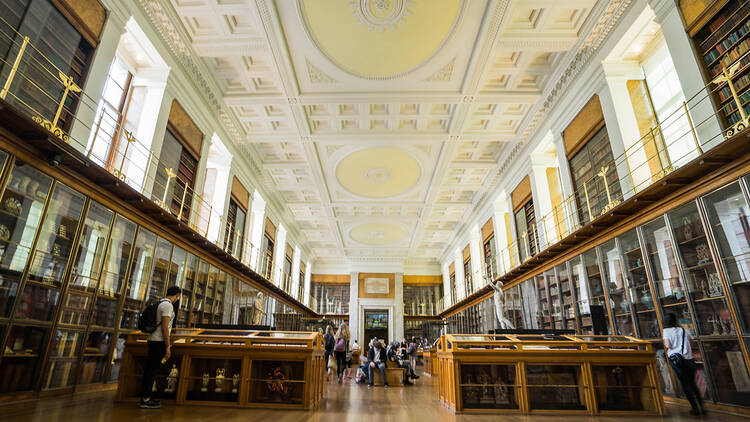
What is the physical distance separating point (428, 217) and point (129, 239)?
1155cm

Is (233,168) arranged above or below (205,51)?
below

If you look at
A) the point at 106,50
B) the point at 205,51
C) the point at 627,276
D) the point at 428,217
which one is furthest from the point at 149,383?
the point at 428,217

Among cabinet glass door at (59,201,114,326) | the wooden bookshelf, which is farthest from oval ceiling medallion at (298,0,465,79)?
cabinet glass door at (59,201,114,326)

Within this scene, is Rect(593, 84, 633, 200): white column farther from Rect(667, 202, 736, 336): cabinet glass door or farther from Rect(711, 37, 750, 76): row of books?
Rect(711, 37, 750, 76): row of books

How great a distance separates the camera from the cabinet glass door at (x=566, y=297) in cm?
744

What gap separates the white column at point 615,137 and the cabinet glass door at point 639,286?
0.73 meters

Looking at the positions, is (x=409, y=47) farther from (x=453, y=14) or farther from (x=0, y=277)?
(x=0, y=277)

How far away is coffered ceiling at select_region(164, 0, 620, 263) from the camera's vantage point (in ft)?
21.5

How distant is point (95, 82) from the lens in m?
5.04

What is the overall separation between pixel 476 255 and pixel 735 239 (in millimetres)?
11177

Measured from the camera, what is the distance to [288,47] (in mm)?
7250

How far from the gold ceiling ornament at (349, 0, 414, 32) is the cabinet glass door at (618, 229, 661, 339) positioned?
5.26m

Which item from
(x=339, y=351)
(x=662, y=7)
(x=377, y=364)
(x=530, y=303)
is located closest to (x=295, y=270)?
(x=339, y=351)

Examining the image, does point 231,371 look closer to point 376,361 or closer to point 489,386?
point 489,386
